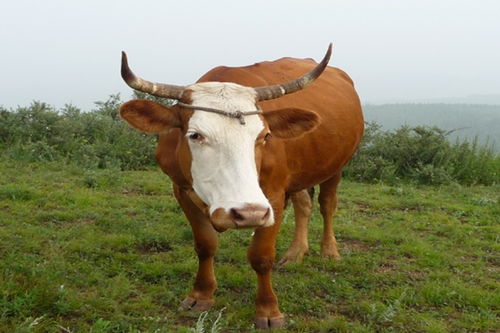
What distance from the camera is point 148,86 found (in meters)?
3.50

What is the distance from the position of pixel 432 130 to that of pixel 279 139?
32.4 feet

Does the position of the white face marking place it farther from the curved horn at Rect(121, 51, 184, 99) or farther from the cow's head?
the curved horn at Rect(121, 51, 184, 99)

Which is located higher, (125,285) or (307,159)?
(307,159)

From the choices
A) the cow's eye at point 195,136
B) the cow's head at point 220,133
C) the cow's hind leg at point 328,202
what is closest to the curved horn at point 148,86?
the cow's head at point 220,133

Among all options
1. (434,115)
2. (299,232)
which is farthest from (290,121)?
(434,115)

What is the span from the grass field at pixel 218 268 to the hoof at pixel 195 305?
8 centimetres

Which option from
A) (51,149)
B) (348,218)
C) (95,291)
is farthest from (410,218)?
(51,149)

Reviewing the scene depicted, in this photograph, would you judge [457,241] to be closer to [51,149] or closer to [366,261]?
[366,261]

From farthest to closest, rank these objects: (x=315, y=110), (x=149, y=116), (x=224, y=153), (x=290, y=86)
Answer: (x=315, y=110) < (x=290, y=86) < (x=149, y=116) < (x=224, y=153)

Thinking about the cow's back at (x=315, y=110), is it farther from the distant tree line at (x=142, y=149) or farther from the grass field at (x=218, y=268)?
the distant tree line at (x=142, y=149)

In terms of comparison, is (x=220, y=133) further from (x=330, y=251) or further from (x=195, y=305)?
(x=330, y=251)

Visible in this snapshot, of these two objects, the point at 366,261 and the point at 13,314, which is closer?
the point at 13,314

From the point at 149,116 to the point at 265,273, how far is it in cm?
155

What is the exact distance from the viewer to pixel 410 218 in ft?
25.2
